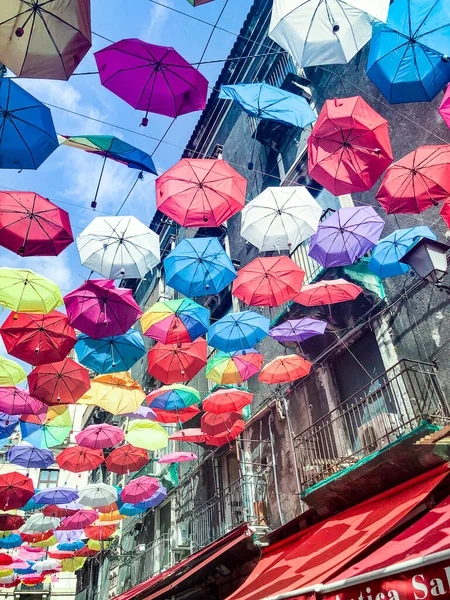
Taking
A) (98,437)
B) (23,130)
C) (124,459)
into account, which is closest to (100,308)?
(23,130)

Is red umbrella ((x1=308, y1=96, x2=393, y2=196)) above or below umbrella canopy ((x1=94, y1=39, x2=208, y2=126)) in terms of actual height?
below

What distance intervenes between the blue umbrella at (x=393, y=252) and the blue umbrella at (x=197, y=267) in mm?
2768

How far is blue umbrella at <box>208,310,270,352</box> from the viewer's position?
10297mm

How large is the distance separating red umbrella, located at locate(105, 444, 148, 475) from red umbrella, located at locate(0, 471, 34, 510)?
3.18 meters

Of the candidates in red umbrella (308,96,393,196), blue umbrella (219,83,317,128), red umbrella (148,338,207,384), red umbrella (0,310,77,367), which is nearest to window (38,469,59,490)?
red umbrella (148,338,207,384)

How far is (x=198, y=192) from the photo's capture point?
8148 mm

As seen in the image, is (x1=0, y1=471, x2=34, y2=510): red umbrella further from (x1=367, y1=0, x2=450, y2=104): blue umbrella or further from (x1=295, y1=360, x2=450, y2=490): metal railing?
(x1=367, y1=0, x2=450, y2=104): blue umbrella

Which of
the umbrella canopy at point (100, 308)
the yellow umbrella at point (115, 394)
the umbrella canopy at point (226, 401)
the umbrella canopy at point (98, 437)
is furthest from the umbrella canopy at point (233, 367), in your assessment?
the umbrella canopy at point (98, 437)

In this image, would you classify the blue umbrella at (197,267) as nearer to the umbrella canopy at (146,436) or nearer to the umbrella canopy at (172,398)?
the umbrella canopy at (172,398)

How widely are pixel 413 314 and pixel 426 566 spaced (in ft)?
15.4

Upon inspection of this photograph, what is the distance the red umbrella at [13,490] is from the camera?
16188mm

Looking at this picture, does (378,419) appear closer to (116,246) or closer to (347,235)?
(347,235)

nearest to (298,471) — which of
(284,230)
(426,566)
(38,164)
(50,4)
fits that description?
(284,230)

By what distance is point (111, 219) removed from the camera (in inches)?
381
